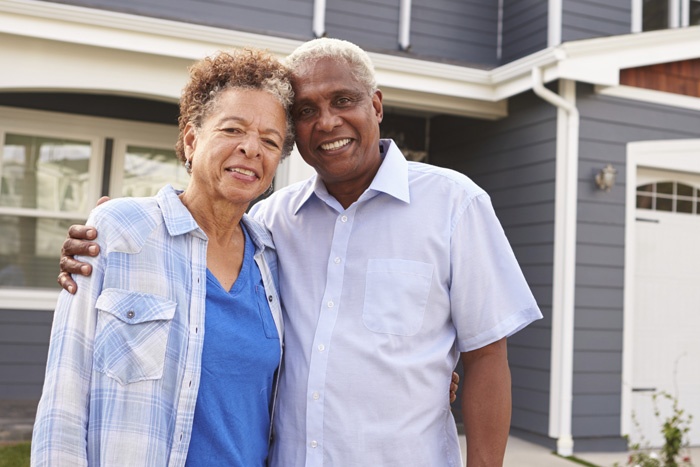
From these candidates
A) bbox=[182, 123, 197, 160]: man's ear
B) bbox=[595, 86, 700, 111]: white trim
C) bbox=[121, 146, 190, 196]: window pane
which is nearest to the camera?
bbox=[182, 123, 197, 160]: man's ear

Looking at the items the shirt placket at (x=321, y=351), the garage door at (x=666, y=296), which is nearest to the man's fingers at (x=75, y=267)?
the shirt placket at (x=321, y=351)

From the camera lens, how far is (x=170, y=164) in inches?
277

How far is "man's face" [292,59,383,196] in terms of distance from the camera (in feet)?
6.50

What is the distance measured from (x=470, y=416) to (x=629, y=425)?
15.5ft

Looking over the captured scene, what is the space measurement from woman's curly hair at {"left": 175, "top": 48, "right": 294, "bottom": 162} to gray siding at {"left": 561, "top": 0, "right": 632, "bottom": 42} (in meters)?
5.26

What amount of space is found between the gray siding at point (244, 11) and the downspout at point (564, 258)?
2139 millimetres

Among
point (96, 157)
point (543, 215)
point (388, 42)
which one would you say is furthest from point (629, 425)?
point (96, 157)

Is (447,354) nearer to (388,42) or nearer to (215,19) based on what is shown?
(215,19)

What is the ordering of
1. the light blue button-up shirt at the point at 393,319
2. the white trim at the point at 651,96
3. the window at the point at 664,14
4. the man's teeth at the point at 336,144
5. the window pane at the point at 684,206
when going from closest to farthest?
1. the light blue button-up shirt at the point at 393,319
2. the man's teeth at the point at 336,144
3. the white trim at the point at 651,96
4. the window pane at the point at 684,206
5. the window at the point at 664,14

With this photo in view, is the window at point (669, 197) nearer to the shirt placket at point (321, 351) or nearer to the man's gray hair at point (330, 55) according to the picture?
the man's gray hair at point (330, 55)

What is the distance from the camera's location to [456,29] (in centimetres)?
721

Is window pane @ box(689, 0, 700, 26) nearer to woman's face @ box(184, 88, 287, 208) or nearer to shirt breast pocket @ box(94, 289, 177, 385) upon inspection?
woman's face @ box(184, 88, 287, 208)

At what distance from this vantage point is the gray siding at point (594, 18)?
6582 mm

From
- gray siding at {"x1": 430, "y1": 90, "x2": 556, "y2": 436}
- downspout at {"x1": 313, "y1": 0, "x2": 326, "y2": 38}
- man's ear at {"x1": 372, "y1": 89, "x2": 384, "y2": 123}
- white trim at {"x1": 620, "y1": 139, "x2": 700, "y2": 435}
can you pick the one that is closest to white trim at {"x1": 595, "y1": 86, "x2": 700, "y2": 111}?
white trim at {"x1": 620, "y1": 139, "x2": 700, "y2": 435}
